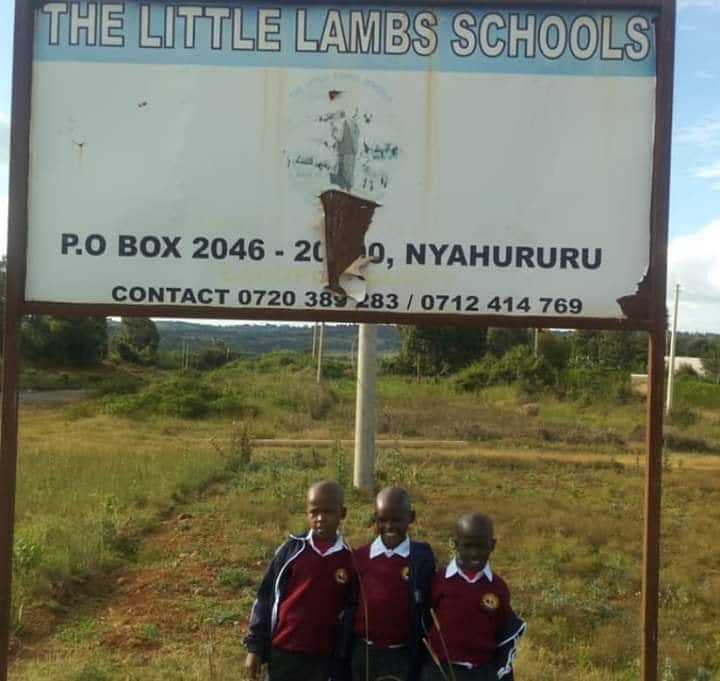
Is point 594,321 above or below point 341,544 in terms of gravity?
above

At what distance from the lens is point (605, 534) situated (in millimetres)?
8625

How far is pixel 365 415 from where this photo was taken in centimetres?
1084

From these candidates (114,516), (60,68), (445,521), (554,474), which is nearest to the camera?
(60,68)

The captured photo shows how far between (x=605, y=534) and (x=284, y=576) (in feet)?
21.2

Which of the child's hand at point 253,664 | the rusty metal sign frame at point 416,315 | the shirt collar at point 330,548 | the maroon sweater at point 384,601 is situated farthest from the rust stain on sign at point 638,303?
the child's hand at point 253,664

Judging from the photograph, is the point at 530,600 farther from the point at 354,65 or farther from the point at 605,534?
the point at 354,65

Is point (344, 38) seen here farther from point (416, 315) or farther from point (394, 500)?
point (394, 500)

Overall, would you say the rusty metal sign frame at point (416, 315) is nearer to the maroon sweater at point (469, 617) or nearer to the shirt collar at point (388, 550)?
the maroon sweater at point (469, 617)

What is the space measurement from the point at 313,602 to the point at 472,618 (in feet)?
1.63

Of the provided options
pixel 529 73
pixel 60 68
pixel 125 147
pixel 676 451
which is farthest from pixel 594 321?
pixel 676 451

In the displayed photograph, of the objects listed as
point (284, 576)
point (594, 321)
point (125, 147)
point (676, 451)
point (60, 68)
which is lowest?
point (676, 451)

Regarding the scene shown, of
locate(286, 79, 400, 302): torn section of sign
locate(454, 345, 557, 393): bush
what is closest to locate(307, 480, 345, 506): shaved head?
locate(286, 79, 400, 302): torn section of sign

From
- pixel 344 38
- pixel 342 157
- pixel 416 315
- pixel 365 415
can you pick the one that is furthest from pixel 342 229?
pixel 365 415

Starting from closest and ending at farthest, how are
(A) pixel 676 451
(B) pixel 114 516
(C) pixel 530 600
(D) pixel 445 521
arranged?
(C) pixel 530 600
(B) pixel 114 516
(D) pixel 445 521
(A) pixel 676 451
